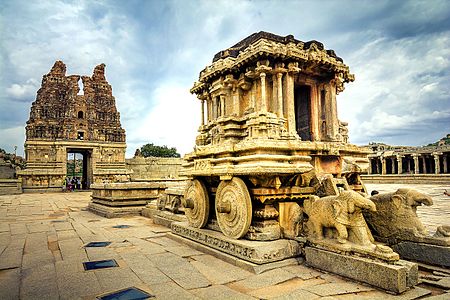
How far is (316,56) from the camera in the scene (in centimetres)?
775

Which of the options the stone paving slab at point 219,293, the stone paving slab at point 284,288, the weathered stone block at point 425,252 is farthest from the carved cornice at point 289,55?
the stone paving slab at point 219,293

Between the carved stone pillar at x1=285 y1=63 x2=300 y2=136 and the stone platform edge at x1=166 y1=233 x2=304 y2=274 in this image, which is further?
the carved stone pillar at x1=285 y1=63 x2=300 y2=136

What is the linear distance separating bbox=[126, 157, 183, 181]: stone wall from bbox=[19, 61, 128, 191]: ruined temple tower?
101 inches

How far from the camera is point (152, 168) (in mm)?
32531

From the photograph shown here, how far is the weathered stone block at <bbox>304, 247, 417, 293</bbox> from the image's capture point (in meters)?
2.76

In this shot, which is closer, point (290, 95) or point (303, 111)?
point (290, 95)

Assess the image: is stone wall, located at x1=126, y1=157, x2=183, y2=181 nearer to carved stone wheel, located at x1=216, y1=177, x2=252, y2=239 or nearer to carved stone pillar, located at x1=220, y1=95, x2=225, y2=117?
carved stone pillar, located at x1=220, y1=95, x2=225, y2=117

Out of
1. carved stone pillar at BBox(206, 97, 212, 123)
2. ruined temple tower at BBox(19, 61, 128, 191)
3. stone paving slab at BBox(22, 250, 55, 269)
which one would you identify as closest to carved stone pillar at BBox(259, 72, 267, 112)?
carved stone pillar at BBox(206, 97, 212, 123)

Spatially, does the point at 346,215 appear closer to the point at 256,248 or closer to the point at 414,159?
the point at 256,248

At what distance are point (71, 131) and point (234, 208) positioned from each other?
91.0ft

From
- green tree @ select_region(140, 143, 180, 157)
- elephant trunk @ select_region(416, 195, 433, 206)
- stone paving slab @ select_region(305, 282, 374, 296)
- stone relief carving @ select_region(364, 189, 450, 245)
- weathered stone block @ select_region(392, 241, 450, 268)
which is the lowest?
stone paving slab @ select_region(305, 282, 374, 296)

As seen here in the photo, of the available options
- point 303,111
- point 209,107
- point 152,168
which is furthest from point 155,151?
point 303,111

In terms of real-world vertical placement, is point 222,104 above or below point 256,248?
above

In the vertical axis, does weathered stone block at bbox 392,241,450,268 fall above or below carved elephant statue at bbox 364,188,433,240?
below
